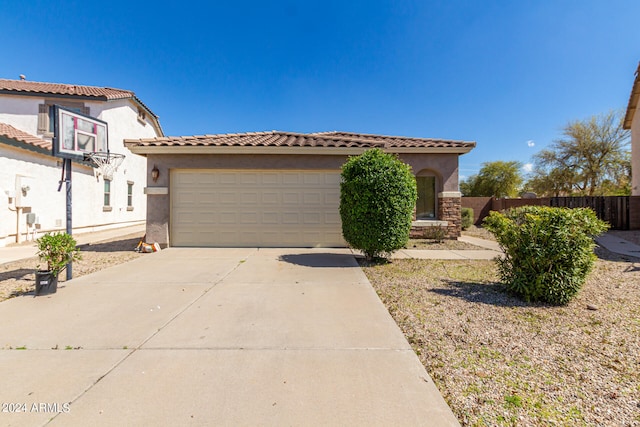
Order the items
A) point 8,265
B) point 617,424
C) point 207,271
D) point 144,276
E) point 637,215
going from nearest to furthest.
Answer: point 617,424 → point 144,276 → point 207,271 → point 8,265 → point 637,215

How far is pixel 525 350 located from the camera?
2.86 m

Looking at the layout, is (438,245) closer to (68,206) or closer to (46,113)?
(68,206)

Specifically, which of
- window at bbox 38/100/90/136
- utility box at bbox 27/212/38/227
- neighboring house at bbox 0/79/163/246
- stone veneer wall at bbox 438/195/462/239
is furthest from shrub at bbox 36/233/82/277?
window at bbox 38/100/90/136

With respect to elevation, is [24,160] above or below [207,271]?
above

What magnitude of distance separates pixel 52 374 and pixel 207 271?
143 inches

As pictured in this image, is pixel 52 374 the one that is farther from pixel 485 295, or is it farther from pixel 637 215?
pixel 637 215

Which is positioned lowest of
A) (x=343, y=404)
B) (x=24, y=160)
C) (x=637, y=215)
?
(x=343, y=404)

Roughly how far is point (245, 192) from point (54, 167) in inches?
323

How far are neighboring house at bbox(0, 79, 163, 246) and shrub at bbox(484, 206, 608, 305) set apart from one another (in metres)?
12.8

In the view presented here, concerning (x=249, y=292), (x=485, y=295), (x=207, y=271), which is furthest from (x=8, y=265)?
(x=485, y=295)

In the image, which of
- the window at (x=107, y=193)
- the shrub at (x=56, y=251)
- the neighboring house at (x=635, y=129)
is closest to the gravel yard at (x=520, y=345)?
the shrub at (x=56, y=251)

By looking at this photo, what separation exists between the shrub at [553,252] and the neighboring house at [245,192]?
17.9 feet

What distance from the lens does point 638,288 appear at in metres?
4.84

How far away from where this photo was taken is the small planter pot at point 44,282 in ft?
14.9
